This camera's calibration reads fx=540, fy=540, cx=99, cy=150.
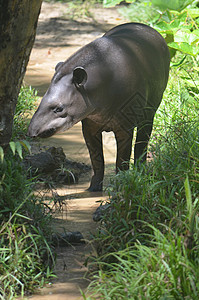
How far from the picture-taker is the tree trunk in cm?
344

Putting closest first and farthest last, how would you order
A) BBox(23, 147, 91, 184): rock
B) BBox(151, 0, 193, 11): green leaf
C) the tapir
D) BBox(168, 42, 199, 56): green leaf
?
the tapir, BBox(23, 147, 91, 184): rock, BBox(168, 42, 199, 56): green leaf, BBox(151, 0, 193, 11): green leaf

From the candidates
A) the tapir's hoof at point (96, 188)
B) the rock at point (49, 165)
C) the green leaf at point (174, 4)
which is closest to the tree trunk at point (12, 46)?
the rock at point (49, 165)

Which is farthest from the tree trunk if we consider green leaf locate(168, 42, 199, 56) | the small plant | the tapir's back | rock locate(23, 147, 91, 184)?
green leaf locate(168, 42, 199, 56)

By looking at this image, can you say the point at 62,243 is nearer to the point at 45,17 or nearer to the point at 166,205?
the point at 166,205

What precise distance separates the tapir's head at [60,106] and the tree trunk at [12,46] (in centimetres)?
71

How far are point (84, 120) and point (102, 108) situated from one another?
17.9 inches

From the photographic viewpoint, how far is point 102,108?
464 centimetres

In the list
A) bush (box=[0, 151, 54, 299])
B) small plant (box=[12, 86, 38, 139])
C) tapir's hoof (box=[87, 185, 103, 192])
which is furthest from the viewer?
small plant (box=[12, 86, 38, 139])

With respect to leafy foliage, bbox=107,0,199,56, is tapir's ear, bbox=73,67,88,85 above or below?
below

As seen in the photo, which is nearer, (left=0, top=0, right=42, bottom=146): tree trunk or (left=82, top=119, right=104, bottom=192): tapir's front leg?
(left=0, top=0, right=42, bottom=146): tree trunk

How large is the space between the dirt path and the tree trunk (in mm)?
905

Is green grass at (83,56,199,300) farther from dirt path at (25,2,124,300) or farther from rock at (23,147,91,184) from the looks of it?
rock at (23,147,91,184)

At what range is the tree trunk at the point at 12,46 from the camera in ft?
11.3

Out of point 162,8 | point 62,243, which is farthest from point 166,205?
point 162,8
